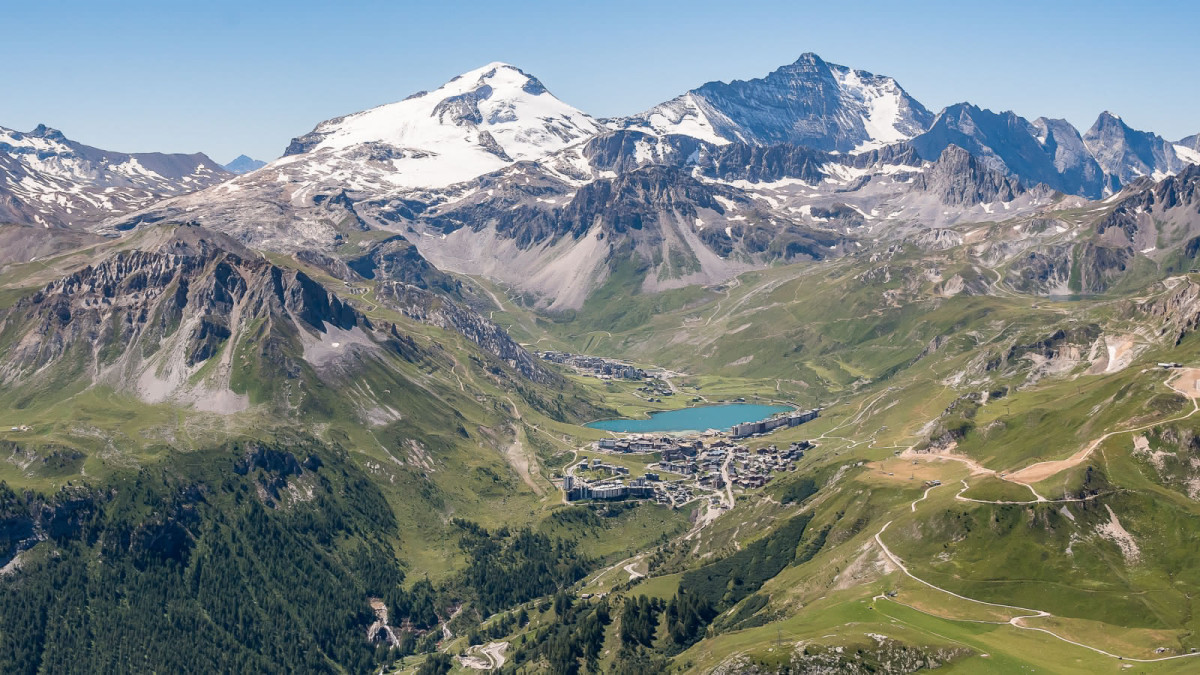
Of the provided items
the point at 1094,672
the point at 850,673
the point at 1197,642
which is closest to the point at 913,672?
the point at 850,673

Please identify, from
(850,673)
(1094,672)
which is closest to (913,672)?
(850,673)

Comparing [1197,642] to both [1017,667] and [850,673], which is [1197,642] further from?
[850,673]

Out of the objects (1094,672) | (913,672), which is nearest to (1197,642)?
(1094,672)

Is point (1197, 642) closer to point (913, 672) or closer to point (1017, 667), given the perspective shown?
point (1017, 667)

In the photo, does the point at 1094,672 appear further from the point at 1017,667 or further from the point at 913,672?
the point at 913,672

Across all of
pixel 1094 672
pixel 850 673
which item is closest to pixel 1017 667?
pixel 1094 672

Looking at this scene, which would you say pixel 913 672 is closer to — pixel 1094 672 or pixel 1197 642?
pixel 1094 672
